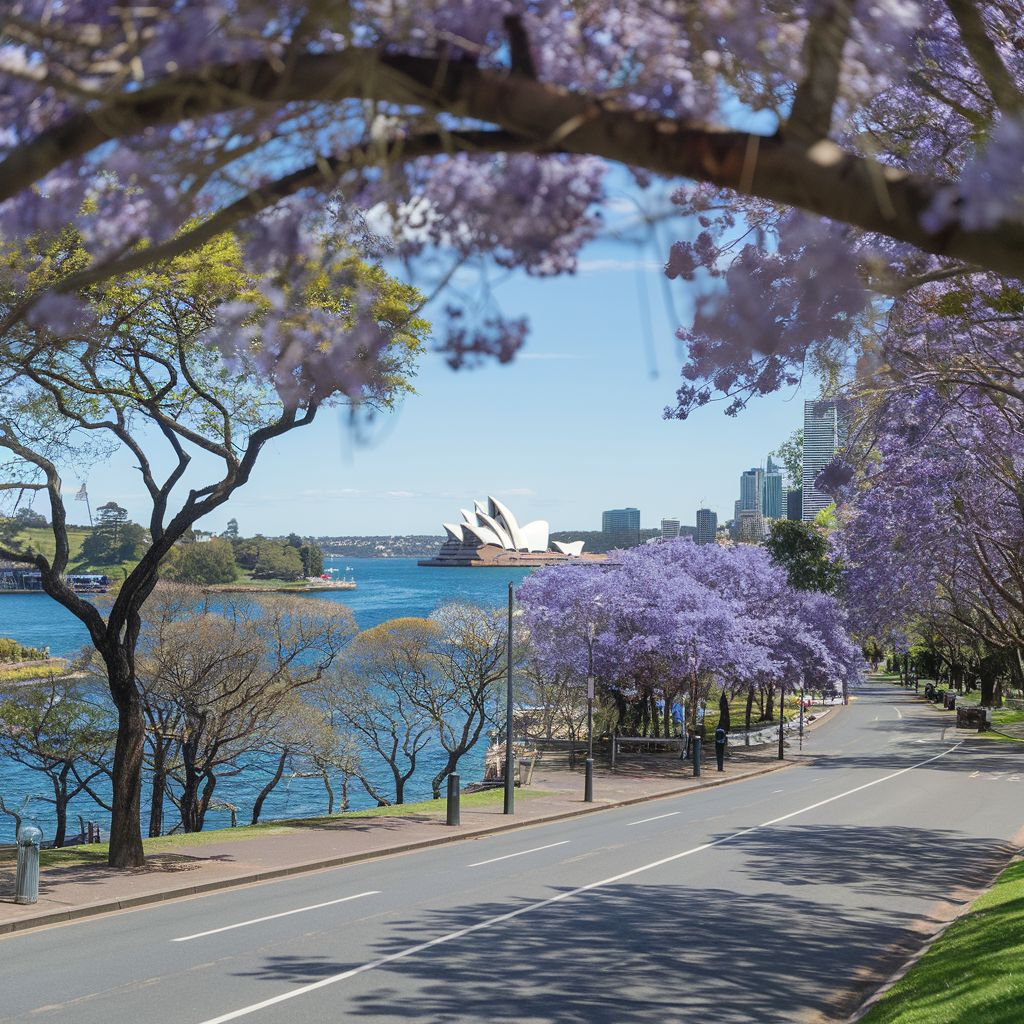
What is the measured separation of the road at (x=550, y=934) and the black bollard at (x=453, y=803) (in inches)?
54.6

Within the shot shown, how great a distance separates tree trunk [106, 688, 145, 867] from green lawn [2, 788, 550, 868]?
1072 mm

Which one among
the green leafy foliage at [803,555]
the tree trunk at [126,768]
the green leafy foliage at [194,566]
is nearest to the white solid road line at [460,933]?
the tree trunk at [126,768]

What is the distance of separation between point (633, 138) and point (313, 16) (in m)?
1.02

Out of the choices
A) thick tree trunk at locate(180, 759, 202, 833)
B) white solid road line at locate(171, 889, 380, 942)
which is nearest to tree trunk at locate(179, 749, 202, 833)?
thick tree trunk at locate(180, 759, 202, 833)

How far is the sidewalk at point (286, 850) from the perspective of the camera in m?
16.0

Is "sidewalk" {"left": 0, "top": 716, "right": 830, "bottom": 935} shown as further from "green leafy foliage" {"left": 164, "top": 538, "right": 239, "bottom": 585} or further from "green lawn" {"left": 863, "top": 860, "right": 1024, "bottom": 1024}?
"green leafy foliage" {"left": 164, "top": 538, "right": 239, "bottom": 585}

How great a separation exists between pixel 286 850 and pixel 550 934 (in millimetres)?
9356

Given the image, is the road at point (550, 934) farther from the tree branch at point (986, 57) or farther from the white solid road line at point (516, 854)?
the tree branch at point (986, 57)

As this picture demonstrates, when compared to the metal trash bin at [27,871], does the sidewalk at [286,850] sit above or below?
below

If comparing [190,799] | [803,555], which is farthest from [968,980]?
[803,555]

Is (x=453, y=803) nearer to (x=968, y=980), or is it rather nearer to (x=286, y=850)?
(x=286, y=850)

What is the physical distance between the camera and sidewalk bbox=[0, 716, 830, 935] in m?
16.0

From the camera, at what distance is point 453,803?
2588cm

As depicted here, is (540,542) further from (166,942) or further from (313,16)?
(313,16)
